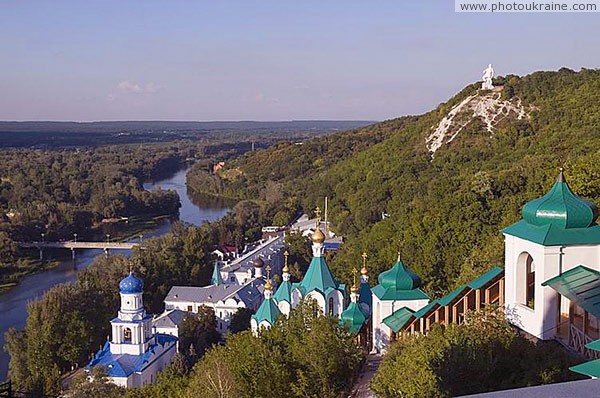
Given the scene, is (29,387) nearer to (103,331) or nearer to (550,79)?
(103,331)

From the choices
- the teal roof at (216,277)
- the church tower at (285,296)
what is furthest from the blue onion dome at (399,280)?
the teal roof at (216,277)

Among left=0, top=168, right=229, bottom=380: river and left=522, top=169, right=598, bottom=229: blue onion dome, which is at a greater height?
left=522, top=169, right=598, bottom=229: blue onion dome

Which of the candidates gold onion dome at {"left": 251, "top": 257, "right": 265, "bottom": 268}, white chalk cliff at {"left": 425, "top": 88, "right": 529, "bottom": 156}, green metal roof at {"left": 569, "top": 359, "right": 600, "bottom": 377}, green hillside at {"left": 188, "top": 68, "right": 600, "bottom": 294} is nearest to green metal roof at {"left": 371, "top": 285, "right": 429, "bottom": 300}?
green hillside at {"left": 188, "top": 68, "right": 600, "bottom": 294}

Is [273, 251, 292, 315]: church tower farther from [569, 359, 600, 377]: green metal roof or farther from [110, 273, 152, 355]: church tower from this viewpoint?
[569, 359, 600, 377]: green metal roof

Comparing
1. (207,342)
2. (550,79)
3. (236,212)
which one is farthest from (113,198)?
(207,342)

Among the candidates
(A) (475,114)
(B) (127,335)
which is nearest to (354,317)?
(B) (127,335)

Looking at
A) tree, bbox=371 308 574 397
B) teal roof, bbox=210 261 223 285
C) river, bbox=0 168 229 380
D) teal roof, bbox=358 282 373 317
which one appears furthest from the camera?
teal roof, bbox=210 261 223 285

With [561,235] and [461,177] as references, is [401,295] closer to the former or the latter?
[561,235]

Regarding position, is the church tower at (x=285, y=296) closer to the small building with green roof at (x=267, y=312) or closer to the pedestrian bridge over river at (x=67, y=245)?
the small building with green roof at (x=267, y=312)
